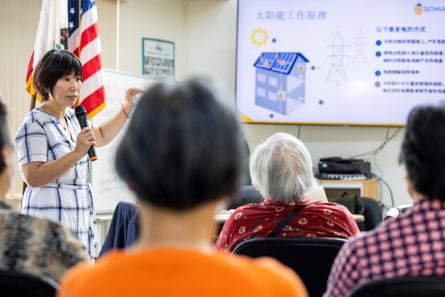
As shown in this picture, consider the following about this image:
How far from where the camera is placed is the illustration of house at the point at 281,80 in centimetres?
545

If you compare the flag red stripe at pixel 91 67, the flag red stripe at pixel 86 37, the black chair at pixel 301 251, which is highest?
the flag red stripe at pixel 86 37

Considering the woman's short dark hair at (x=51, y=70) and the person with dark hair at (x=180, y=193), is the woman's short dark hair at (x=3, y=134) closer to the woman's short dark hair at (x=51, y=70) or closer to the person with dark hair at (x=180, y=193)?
the person with dark hair at (x=180, y=193)

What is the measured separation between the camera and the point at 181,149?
85 centimetres

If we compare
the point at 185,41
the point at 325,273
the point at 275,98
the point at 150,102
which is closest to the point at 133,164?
the point at 150,102

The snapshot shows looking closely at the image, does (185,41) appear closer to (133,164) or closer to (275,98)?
(275,98)

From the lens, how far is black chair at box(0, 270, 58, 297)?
45.7 inches

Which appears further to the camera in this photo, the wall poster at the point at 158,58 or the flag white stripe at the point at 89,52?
the wall poster at the point at 158,58

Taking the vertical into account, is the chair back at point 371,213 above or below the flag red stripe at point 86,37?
below

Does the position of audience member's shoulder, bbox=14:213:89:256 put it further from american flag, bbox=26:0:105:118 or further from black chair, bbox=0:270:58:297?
american flag, bbox=26:0:105:118

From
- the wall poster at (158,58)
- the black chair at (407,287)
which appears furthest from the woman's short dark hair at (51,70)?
the wall poster at (158,58)

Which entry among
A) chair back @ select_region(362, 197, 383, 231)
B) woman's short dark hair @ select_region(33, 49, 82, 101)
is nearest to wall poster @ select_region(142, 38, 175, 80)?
chair back @ select_region(362, 197, 383, 231)

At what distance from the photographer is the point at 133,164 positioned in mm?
877

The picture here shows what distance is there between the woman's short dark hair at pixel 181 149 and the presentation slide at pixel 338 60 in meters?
4.63

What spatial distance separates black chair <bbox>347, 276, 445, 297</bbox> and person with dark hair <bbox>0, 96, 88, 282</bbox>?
0.61 m
